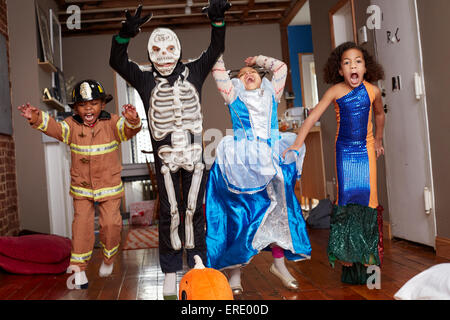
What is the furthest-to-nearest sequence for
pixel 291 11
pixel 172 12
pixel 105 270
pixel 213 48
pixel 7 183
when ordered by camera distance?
pixel 291 11
pixel 172 12
pixel 7 183
pixel 105 270
pixel 213 48

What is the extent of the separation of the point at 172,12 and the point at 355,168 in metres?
5.84

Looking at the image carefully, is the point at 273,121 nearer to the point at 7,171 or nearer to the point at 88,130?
the point at 88,130

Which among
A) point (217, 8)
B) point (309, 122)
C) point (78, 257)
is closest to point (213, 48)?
point (217, 8)

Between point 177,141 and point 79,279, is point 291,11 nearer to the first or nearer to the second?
point 177,141

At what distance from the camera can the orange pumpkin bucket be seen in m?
1.64

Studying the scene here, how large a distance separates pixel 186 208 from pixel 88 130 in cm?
90

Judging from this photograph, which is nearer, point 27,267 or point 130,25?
point 130,25

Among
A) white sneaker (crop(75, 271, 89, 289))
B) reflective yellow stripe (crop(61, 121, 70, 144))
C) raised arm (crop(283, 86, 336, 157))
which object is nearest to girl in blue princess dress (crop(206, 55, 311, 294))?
raised arm (crop(283, 86, 336, 157))

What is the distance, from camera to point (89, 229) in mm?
3010

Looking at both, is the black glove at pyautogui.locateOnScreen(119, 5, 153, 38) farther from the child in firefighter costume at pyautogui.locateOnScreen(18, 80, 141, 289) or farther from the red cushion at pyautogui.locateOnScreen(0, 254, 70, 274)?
the red cushion at pyautogui.locateOnScreen(0, 254, 70, 274)

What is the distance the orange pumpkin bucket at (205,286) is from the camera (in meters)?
1.64

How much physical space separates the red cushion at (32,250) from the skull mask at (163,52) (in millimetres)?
1790
